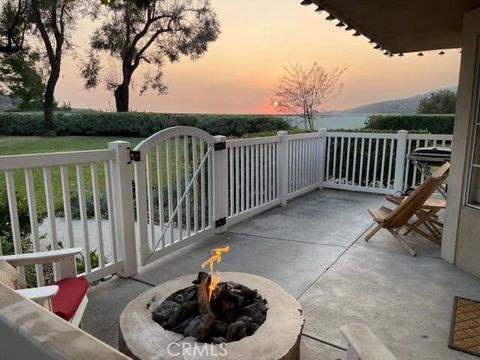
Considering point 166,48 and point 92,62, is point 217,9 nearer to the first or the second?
point 166,48

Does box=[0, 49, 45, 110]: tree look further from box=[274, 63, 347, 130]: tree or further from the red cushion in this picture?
the red cushion

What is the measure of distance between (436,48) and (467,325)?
442 centimetres

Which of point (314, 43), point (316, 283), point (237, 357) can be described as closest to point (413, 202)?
point (316, 283)

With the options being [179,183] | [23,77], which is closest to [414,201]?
[179,183]

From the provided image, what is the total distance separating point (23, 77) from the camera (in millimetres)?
13867

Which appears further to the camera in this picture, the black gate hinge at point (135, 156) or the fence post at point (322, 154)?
the fence post at point (322, 154)

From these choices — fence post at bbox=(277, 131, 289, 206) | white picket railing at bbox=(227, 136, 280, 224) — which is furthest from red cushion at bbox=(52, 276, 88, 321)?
fence post at bbox=(277, 131, 289, 206)

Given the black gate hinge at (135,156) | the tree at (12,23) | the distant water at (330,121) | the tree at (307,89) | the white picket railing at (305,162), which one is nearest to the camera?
the black gate hinge at (135,156)

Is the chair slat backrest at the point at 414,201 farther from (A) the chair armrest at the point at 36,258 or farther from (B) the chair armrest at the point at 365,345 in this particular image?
(A) the chair armrest at the point at 36,258

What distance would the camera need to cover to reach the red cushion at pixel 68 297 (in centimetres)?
176

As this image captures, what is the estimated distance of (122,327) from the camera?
1.78 metres

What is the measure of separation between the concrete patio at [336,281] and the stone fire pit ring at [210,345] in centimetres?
42

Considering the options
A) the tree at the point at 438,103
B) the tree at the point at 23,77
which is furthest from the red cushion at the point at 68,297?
the tree at the point at 438,103

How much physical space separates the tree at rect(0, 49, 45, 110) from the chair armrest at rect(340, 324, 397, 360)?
15.2 m
